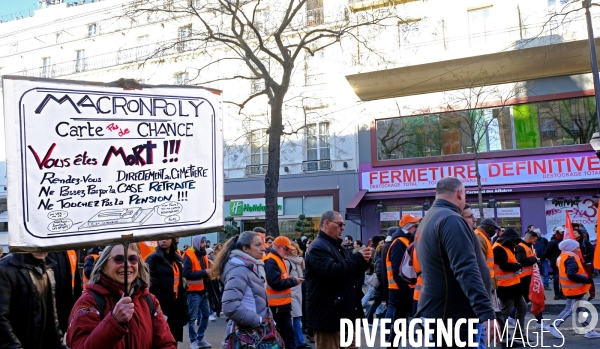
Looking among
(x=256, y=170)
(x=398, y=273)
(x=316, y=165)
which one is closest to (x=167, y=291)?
(x=398, y=273)

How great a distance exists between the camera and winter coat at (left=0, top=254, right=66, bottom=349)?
12.5 ft

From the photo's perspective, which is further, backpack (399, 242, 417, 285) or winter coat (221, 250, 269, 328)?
backpack (399, 242, 417, 285)

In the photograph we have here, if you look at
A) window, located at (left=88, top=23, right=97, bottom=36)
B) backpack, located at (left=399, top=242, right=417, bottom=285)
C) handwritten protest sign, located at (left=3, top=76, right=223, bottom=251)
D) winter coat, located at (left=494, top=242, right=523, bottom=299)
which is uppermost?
window, located at (left=88, top=23, right=97, bottom=36)

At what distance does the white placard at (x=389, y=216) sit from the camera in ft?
77.8

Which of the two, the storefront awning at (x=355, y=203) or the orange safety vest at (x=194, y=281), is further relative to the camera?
the storefront awning at (x=355, y=203)

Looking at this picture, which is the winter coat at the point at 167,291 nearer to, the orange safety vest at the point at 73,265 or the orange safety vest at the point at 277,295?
the orange safety vest at the point at 73,265

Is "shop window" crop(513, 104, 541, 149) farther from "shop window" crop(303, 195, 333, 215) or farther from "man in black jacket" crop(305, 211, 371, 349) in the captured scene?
"man in black jacket" crop(305, 211, 371, 349)

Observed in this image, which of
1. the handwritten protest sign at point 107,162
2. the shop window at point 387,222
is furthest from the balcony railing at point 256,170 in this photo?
the handwritten protest sign at point 107,162

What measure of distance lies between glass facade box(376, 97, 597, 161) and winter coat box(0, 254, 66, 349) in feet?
62.3

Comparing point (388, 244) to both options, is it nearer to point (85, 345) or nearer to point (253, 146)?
point (85, 345)

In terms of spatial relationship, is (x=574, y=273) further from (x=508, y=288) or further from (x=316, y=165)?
(x=316, y=165)

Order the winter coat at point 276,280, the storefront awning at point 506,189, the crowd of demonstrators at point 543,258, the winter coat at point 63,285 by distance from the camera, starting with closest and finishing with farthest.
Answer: the winter coat at point 63,285 < the winter coat at point 276,280 < the crowd of demonstrators at point 543,258 < the storefront awning at point 506,189

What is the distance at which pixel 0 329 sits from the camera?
3.57 meters

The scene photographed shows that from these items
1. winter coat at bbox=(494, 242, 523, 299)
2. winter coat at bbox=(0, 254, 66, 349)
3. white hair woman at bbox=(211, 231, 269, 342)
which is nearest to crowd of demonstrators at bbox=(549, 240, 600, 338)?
winter coat at bbox=(494, 242, 523, 299)
